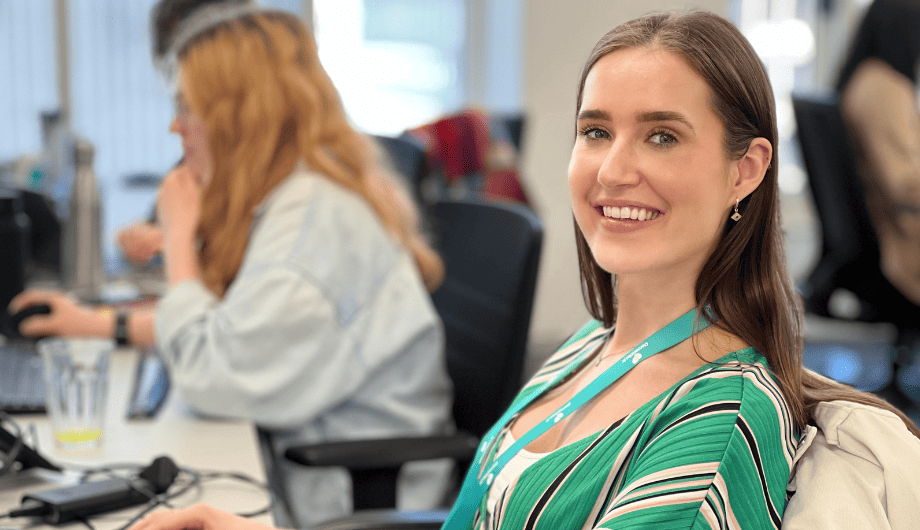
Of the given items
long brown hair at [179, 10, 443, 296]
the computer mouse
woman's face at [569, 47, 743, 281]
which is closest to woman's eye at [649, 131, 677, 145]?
woman's face at [569, 47, 743, 281]

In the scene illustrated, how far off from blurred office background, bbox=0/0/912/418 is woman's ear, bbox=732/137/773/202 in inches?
115

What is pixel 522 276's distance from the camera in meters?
1.25

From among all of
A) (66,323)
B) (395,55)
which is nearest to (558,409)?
(66,323)

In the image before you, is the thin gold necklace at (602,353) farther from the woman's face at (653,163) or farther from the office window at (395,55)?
the office window at (395,55)

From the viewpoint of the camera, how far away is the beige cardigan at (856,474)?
0.60 m

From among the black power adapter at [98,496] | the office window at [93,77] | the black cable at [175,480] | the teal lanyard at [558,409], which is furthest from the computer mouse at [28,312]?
the office window at [93,77]

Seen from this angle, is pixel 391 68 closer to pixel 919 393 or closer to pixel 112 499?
pixel 919 393

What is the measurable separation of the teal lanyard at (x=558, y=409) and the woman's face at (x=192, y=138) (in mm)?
859

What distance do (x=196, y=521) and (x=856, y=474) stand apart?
0.57 metres

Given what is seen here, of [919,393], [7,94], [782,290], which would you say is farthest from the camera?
[7,94]

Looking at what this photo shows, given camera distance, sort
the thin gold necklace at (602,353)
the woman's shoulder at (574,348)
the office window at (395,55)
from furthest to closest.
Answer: the office window at (395,55) → the woman's shoulder at (574,348) → the thin gold necklace at (602,353)

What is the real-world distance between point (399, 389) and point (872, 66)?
76.2 inches

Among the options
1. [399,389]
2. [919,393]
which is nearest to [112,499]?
[399,389]

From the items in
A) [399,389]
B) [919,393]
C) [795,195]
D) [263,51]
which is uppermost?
[263,51]
